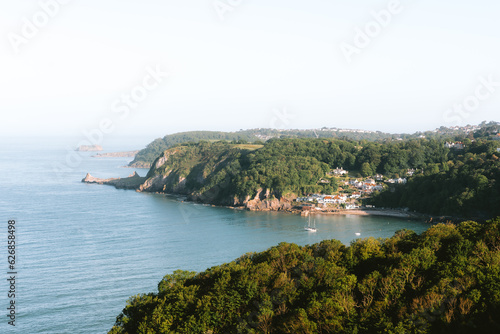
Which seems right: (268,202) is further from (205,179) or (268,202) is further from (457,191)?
(457,191)

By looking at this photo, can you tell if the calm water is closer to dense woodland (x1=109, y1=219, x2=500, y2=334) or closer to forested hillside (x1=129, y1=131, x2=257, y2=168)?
dense woodland (x1=109, y1=219, x2=500, y2=334)

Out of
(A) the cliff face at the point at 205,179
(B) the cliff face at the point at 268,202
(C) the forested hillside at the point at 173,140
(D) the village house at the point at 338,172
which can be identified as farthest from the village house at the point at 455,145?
(C) the forested hillside at the point at 173,140

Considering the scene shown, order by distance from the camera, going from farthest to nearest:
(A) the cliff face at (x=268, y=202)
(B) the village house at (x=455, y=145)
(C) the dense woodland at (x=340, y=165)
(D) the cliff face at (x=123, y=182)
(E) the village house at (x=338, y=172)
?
1. (D) the cliff face at (x=123, y=182)
2. (B) the village house at (x=455, y=145)
3. (E) the village house at (x=338, y=172)
4. (A) the cliff face at (x=268, y=202)
5. (C) the dense woodland at (x=340, y=165)

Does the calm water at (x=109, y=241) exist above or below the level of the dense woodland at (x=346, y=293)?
below

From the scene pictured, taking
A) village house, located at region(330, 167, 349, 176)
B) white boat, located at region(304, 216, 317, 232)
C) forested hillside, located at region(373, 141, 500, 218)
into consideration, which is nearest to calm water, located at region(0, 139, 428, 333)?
white boat, located at region(304, 216, 317, 232)

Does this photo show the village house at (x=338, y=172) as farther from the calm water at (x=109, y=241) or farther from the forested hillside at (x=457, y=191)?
the calm water at (x=109, y=241)

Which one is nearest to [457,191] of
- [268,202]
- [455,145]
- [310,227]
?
[310,227]

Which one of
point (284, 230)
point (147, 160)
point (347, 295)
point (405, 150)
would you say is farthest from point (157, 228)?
point (147, 160)
